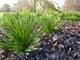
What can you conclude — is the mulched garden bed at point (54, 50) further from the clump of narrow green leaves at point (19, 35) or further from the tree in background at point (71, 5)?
the tree in background at point (71, 5)

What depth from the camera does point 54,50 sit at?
383cm

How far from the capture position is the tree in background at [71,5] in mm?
20438

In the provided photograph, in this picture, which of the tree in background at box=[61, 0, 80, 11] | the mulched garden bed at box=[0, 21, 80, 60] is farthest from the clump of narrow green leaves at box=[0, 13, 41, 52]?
the tree in background at box=[61, 0, 80, 11]

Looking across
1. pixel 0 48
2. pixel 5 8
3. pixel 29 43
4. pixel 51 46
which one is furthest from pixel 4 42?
pixel 5 8

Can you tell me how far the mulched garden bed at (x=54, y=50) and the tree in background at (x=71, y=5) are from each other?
16.3 meters

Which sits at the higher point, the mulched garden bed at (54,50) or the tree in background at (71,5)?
the mulched garden bed at (54,50)

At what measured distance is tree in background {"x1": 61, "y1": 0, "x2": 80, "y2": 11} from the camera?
67.1ft

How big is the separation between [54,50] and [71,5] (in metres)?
17.2

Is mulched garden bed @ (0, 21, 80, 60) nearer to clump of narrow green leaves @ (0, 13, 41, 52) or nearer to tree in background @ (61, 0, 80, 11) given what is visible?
clump of narrow green leaves @ (0, 13, 41, 52)

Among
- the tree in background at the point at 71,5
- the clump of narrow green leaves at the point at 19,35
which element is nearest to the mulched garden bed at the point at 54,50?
the clump of narrow green leaves at the point at 19,35

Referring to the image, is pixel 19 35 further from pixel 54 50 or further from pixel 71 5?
pixel 71 5

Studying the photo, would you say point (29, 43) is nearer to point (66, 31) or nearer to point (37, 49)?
point (37, 49)

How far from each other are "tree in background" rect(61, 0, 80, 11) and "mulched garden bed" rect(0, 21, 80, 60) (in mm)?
16263

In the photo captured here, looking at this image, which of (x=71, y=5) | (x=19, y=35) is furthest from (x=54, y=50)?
(x=71, y=5)
